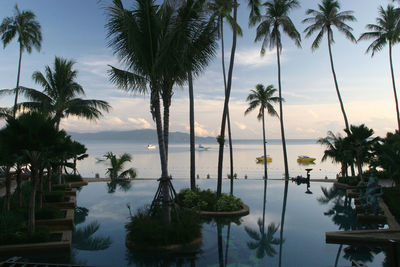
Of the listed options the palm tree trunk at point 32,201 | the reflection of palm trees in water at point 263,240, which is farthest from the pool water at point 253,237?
the palm tree trunk at point 32,201

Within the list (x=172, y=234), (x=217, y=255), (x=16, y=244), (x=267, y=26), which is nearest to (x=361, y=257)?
(x=217, y=255)

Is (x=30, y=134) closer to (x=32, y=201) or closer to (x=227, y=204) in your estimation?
(x=32, y=201)

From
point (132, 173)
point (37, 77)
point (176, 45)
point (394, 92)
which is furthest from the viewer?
point (394, 92)

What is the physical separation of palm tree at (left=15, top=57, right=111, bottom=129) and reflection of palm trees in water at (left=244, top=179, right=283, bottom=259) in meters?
15.8

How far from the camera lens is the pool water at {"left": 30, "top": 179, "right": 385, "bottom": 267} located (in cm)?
824

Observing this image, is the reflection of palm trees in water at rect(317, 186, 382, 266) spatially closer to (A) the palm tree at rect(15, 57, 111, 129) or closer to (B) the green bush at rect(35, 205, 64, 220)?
(B) the green bush at rect(35, 205, 64, 220)

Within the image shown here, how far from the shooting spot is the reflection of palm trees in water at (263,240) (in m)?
9.05

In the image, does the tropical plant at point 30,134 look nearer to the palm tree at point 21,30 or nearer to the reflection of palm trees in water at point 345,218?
the reflection of palm trees in water at point 345,218

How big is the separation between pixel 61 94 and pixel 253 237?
18014 mm

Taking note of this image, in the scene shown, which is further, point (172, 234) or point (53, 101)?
point (53, 101)

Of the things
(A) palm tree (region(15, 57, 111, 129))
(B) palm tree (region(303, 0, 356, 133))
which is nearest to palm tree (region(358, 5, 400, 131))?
(B) palm tree (region(303, 0, 356, 133))

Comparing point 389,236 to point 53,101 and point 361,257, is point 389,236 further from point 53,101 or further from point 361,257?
point 53,101

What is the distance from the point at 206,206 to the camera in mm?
14227

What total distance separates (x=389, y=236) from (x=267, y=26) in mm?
23431
